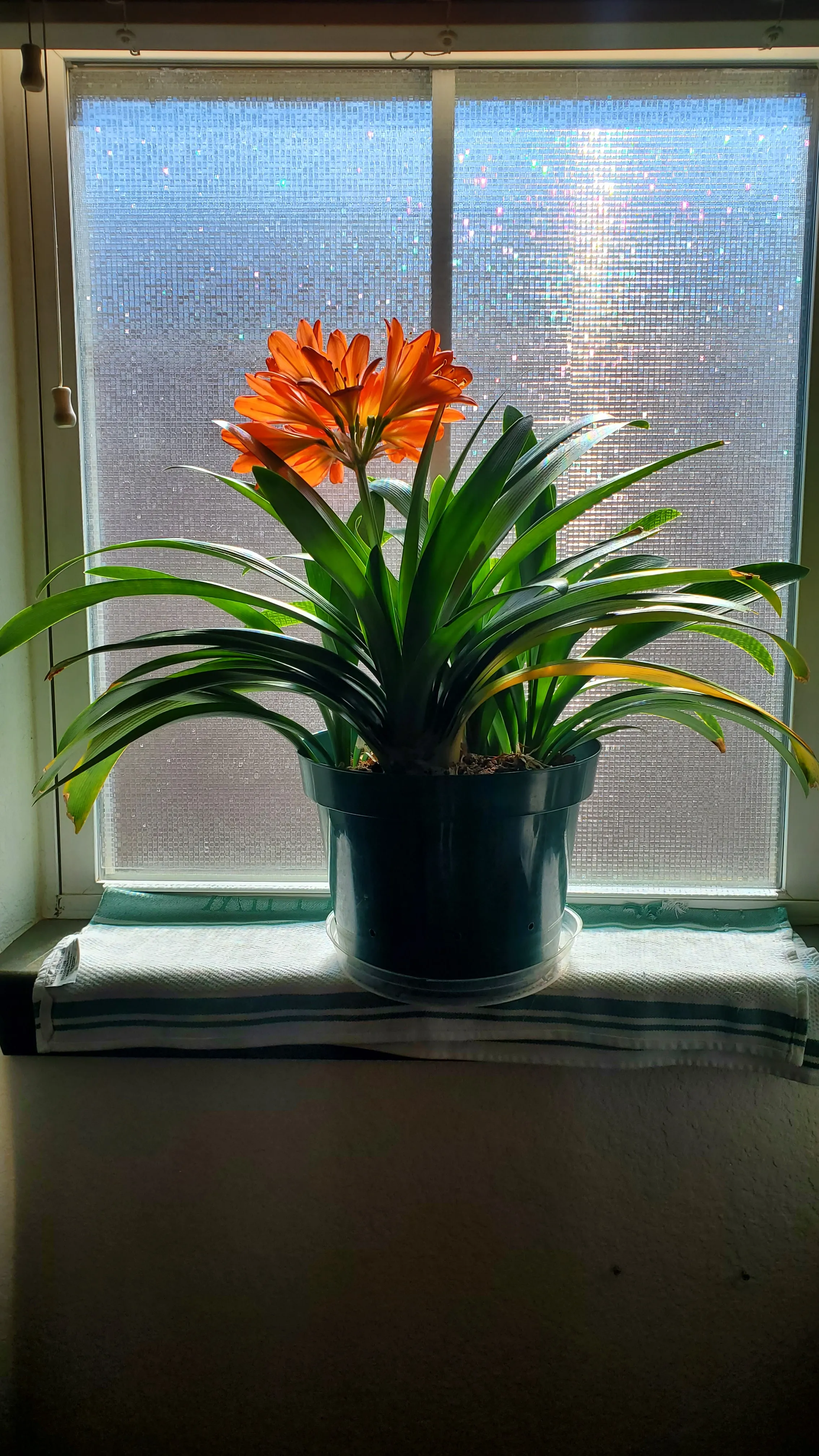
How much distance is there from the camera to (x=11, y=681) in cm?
95

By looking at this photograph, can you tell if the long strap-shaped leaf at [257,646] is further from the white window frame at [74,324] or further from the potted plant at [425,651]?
the white window frame at [74,324]

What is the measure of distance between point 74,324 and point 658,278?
64cm

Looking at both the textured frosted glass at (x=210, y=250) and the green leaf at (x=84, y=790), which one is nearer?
the green leaf at (x=84, y=790)

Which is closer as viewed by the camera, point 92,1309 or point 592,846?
point 92,1309

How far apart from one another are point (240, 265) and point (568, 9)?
0.41 metres

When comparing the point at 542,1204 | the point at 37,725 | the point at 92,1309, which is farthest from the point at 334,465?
the point at 92,1309

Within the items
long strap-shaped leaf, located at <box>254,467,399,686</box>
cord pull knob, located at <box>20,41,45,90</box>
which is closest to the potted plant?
long strap-shaped leaf, located at <box>254,467,399,686</box>

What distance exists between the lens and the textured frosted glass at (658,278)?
36.1 inches

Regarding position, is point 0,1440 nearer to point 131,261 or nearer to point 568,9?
point 131,261

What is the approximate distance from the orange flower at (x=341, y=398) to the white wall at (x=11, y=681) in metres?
0.40

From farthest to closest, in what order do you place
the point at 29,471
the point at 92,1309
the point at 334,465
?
the point at 29,471, the point at 92,1309, the point at 334,465

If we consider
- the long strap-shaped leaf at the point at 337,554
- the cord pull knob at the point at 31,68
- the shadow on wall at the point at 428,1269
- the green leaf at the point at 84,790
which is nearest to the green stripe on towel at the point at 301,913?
the shadow on wall at the point at 428,1269

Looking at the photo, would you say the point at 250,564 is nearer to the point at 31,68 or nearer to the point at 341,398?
the point at 341,398

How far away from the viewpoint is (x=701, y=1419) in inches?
32.4
